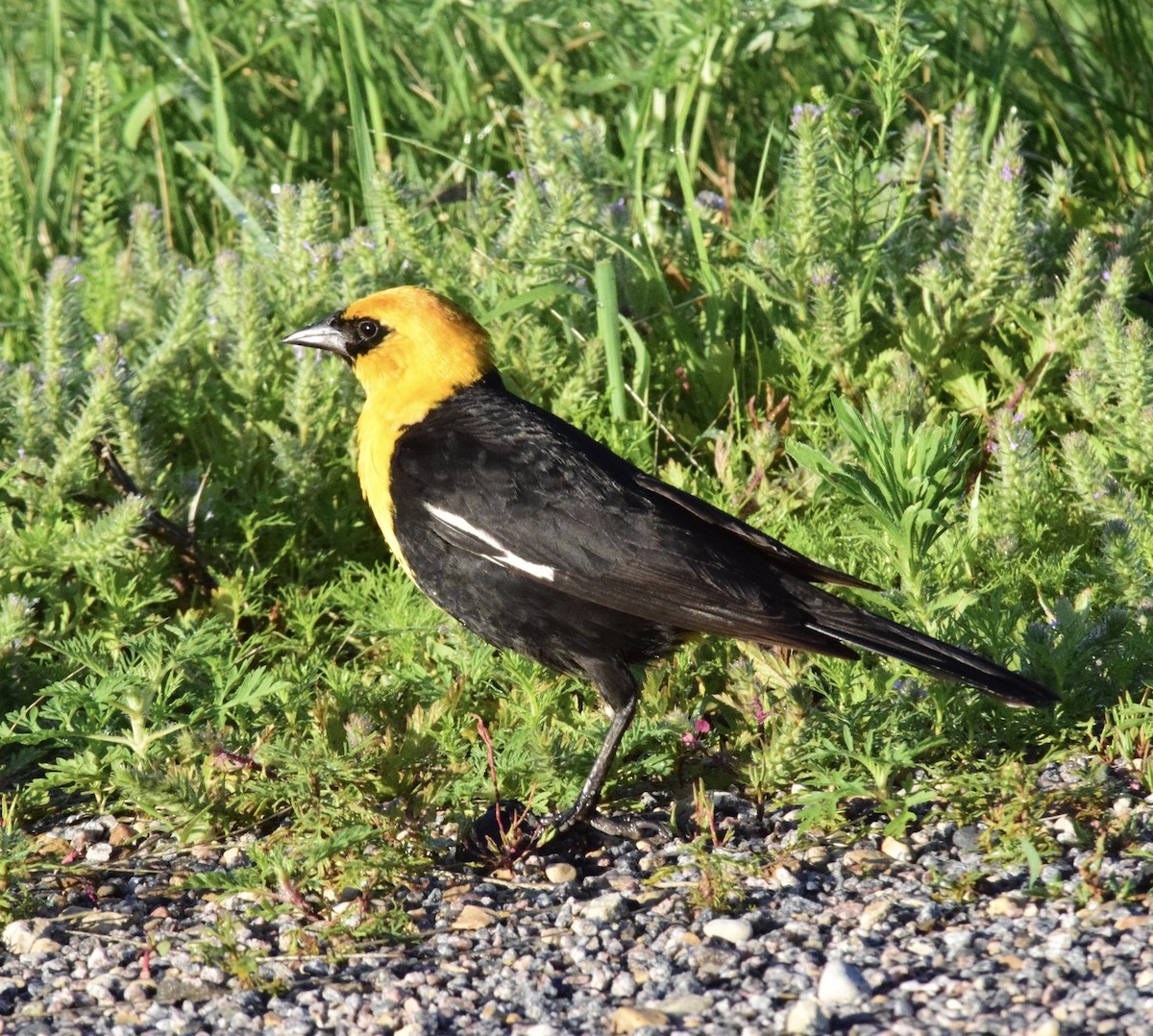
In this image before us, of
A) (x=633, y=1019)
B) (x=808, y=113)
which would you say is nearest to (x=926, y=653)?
(x=633, y=1019)

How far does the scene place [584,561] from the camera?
3982mm

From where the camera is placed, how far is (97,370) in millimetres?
4730

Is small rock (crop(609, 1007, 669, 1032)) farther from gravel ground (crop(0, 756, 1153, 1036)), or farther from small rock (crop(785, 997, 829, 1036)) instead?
small rock (crop(785, 997, 829, 1036))

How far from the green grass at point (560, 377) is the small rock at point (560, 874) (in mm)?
281

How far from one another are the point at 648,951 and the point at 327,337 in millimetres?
2501

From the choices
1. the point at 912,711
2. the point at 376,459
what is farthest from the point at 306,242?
the point at 912,711

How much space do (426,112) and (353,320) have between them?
7.98ft

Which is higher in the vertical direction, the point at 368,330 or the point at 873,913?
the point at 368,330

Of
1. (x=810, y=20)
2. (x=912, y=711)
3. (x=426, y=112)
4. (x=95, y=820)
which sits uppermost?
(x=810, y=20)

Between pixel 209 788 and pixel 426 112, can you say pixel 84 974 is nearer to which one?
pixel 209 788

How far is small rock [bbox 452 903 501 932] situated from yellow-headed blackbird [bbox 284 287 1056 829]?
45cm

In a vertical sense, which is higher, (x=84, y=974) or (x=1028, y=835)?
(x=1028, y=835)

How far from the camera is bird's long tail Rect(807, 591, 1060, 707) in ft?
11.5

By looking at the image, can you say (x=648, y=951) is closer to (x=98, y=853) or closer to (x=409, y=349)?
(x=98, y=853)
